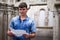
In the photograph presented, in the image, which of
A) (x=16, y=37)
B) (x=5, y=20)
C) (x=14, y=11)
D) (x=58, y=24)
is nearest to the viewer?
(x=16, y=37)

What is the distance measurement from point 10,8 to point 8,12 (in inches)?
5.4

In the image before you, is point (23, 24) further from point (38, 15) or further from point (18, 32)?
point (38, 15)

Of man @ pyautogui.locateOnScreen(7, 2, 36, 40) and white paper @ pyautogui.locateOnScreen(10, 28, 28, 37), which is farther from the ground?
man @ pyautogui.locateOnScreen(7, 2, 36, 40)

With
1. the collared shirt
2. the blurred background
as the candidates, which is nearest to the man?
the collared shirt

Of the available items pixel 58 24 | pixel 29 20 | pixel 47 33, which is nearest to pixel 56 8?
pixel 58 24

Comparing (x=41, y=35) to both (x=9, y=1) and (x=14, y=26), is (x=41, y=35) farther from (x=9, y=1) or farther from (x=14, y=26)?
(x=14, y=26)

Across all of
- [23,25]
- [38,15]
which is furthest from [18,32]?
[38,15]

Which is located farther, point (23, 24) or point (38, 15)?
point (38, 15)

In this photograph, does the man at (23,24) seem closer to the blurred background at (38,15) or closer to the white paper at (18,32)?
the white paper at (18,32)

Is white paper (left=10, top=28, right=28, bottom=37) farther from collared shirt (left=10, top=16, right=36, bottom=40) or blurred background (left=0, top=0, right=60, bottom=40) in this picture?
blurred background (left=0, top=0, right=60, bottom=40)

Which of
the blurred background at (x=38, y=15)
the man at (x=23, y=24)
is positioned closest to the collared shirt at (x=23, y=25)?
the man at (x=23, y=24)

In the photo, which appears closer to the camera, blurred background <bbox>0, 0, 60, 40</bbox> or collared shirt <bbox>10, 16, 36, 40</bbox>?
collared shirt <bbox>10, 16, 36, 40</bbox>

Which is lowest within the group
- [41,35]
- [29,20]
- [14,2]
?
[41,35]

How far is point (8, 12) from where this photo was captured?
7043 millimetres
